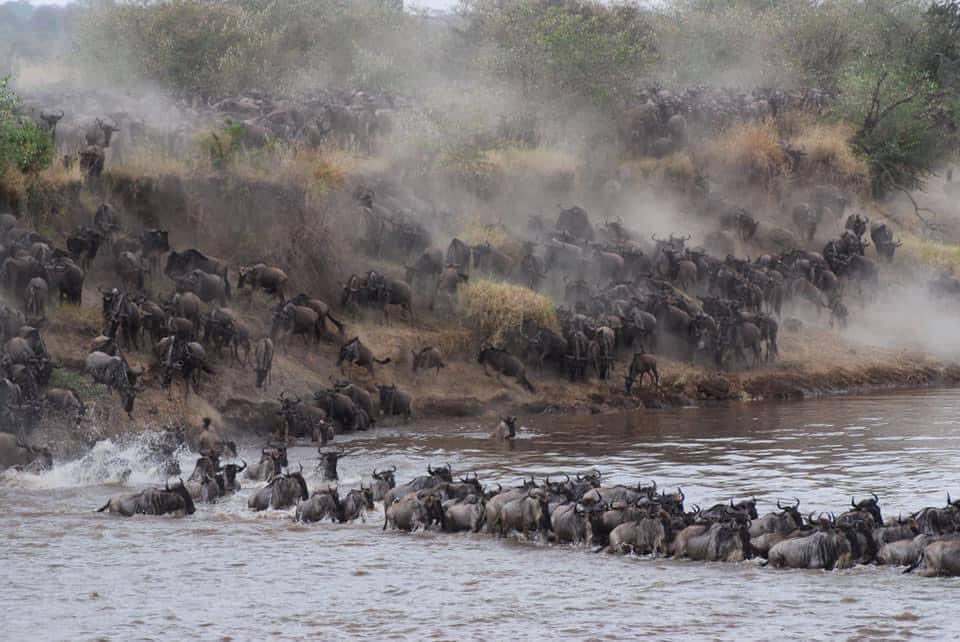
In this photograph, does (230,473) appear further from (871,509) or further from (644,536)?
(871,509)

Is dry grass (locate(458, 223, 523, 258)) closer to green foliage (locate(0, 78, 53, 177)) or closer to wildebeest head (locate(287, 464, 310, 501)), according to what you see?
green foliage (locate(0, 78, 53, 177))

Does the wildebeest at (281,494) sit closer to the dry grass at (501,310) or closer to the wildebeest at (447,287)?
the dry grass at (501,310)

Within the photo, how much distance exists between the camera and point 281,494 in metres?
18.2

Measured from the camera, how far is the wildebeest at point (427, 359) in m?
27.3

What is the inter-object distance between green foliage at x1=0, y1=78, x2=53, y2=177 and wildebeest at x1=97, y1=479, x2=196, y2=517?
10954mm

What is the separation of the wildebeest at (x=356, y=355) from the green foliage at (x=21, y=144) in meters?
6.84

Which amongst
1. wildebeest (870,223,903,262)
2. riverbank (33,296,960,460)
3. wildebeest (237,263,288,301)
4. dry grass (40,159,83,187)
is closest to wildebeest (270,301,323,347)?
riverbank (33,296,960,460)

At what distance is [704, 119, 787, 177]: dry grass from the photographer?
42.2 metres

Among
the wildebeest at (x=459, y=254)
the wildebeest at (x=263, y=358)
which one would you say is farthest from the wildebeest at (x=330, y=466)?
the wildebeest at (x=459, y=254)

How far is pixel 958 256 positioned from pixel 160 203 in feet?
76.1

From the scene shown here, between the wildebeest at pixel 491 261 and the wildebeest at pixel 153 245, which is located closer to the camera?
the wildebeest at pixel 153 245

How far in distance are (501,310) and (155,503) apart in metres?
12.1

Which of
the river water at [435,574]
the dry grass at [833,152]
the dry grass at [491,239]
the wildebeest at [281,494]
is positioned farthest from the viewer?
the dry grass at [833,152]

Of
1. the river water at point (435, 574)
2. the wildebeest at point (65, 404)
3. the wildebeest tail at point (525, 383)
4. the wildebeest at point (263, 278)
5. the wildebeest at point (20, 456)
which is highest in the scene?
the wildebeest at point (263, 278)
